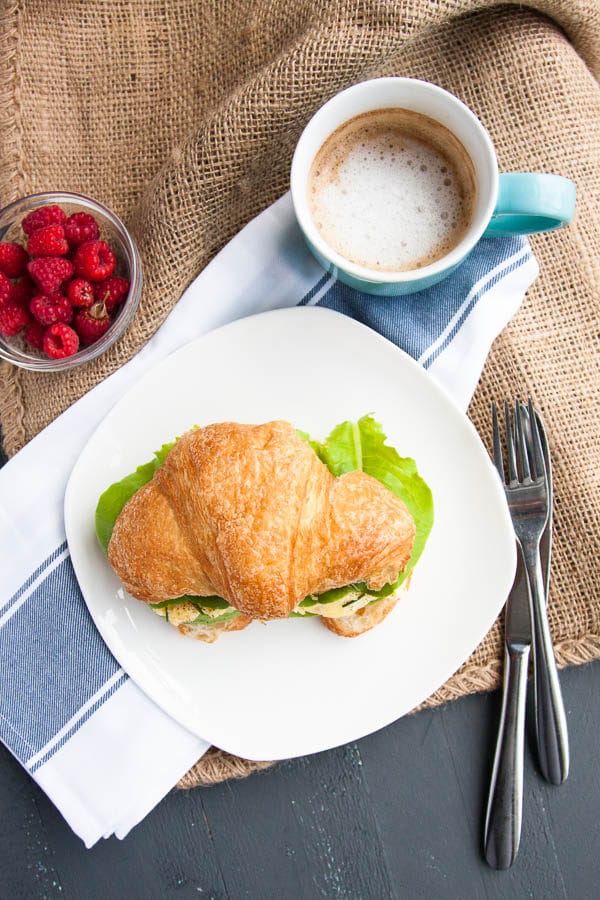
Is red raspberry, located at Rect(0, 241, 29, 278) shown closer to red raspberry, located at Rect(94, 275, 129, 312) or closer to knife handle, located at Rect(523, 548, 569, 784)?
red raspberry, located at Rect(94, 275, 129, 312)

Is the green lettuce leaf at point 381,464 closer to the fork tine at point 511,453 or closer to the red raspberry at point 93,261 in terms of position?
the fork tine at point 511,453

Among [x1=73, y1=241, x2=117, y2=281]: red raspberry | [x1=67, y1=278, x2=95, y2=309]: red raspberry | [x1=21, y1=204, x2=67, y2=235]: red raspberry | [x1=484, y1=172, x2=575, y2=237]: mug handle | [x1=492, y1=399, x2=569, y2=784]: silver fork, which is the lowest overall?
[x1=492, y1=399, x2=569, y2=784]: silver fork

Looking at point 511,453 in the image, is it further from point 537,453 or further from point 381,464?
point 381,464

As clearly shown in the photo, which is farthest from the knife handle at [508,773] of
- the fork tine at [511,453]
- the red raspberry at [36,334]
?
the red raspberry at [36,334]

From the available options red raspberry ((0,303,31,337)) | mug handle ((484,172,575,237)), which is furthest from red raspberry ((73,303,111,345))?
mug handle ((484,172,575,237))

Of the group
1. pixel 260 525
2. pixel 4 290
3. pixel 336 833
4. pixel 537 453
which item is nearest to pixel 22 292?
pixel 4 290

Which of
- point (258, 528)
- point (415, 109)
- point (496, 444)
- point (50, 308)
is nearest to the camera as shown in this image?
point (258, 528)

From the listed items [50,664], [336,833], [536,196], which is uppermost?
[536,196]
